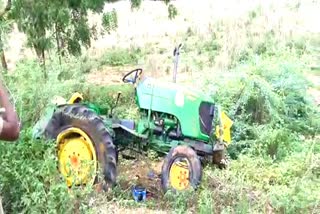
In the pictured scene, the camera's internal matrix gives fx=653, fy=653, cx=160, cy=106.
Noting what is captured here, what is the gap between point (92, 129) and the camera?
6.05 meters

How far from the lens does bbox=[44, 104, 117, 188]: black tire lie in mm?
5973

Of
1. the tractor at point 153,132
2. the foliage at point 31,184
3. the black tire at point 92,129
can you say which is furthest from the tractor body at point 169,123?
the foliage at point 31,184

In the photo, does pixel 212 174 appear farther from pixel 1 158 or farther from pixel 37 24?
pixel 37 24

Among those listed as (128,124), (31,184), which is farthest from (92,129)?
(31,184)

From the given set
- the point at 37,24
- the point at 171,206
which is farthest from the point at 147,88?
the point at 37,24

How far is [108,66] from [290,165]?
923 centimetres

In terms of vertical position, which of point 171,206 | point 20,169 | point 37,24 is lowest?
point 171,206

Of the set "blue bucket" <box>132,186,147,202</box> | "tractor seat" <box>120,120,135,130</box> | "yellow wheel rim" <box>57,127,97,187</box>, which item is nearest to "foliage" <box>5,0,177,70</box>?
"tractor seat" <box>120,120,135,130</box>

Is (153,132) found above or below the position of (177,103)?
below

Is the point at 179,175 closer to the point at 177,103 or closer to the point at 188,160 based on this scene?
the point at 188,160

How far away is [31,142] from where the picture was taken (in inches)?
201

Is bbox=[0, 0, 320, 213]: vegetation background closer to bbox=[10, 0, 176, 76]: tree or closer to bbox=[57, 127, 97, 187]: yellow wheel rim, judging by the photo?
bbox=[10, 0, 176, 76]: tree

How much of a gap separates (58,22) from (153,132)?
14.2 feet

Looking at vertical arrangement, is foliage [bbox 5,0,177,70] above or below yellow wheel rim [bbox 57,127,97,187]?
above
